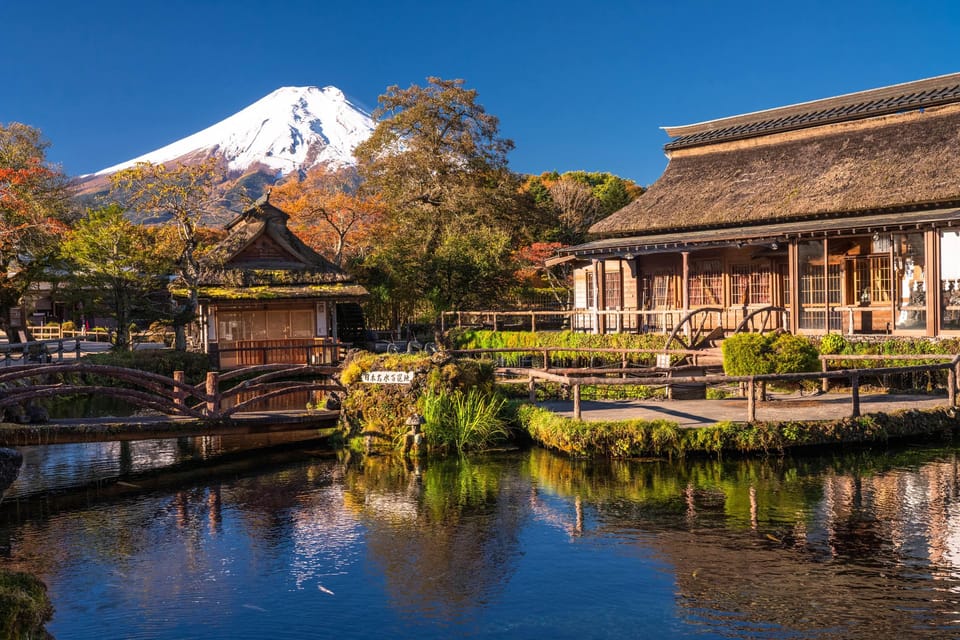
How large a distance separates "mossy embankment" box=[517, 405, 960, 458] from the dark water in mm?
316

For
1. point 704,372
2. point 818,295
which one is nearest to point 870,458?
point 704,372

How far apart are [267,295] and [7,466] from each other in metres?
20.9

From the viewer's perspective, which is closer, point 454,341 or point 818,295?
point 818,295

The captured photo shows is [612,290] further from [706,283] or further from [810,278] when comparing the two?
[810,278]

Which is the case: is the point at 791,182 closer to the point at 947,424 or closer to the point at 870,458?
the point at 947,424

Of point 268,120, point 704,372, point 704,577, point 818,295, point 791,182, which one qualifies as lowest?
point 704,577

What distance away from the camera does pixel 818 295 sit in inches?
1006

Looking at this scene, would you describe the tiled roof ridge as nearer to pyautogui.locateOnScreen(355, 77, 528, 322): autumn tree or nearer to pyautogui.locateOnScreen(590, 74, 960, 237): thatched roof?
pyautogui.locateOnScreen(590, 74, 960, 237): thatched roof

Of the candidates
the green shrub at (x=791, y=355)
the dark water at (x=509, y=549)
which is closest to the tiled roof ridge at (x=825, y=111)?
the green shrub at (x=791, y=355)

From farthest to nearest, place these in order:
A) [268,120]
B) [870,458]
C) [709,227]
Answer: [268,120], [709,227], [870,458]

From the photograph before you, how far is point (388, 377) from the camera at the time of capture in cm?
1553

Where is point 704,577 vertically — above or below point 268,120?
below

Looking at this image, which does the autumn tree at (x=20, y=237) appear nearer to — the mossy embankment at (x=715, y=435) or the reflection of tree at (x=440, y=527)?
the reflection of tree at (x=440, y=527)

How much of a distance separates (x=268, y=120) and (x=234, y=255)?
17779cm
